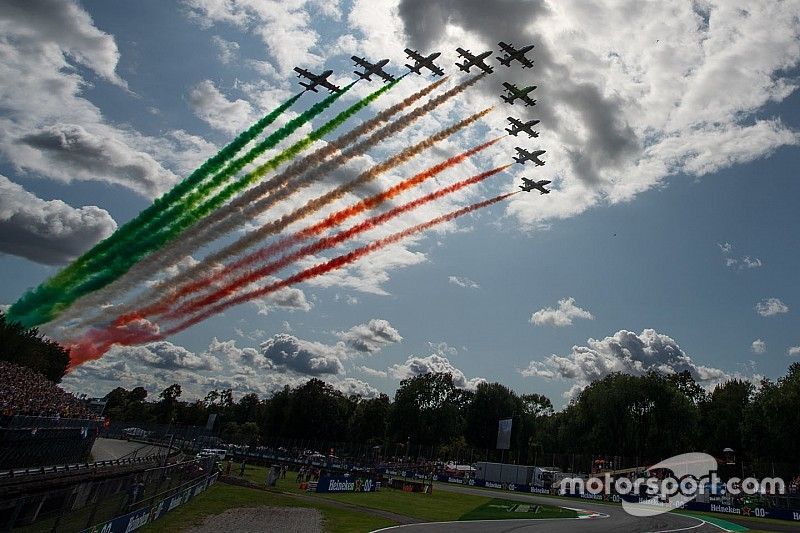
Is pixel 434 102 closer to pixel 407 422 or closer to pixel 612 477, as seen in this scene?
pixel 612 477

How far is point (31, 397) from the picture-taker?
4234cm

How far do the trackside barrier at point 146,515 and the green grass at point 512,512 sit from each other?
18.8 metres

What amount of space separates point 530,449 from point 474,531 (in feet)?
318

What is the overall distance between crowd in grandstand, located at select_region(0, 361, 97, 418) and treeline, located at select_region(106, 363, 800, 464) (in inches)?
1673

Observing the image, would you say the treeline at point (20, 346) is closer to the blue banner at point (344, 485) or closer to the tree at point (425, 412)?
the blue banner at point (344, 485)

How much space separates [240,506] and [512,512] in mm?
20818

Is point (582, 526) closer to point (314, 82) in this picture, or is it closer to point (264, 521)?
point (264, 521)

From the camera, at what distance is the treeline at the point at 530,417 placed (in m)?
81.5

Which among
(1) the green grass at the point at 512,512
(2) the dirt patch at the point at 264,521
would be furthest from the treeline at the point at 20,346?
Answer: (1) the green grass at the point at 512,512

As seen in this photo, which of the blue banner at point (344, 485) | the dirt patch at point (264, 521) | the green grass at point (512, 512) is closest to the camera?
the dirt patch at point (264, 521)

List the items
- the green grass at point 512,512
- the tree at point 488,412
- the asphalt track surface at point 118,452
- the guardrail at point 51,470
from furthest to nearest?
the tree at point 488,412 → the asphalt track surface at point 118,452 → the green grass at point 512,512 → the guardrail at point 51,470

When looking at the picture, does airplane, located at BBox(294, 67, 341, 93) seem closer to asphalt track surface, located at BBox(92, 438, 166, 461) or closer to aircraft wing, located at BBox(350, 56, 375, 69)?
aircraft wing, located at BBox(350, 56, 375, 69)

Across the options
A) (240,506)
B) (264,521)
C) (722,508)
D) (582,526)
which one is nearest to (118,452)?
(240,506)

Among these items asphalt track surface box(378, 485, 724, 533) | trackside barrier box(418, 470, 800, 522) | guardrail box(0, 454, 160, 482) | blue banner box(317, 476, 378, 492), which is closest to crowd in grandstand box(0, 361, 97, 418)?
guardrail box(0, 454, 160, 482)
